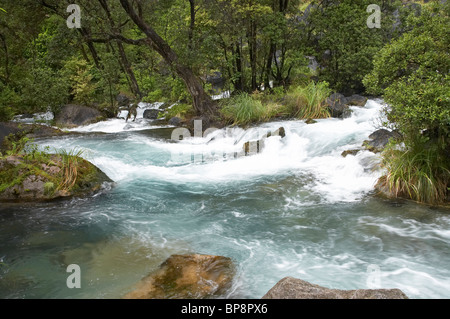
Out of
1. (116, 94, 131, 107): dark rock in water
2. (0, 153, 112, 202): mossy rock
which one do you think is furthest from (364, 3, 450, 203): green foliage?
(116, 94, 131, 107): dark rock in water

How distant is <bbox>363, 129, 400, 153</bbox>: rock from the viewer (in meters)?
9.20

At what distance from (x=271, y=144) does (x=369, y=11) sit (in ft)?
29.5

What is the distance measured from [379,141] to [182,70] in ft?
29.1

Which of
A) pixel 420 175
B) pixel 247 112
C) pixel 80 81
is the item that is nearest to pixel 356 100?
pixel 247 112

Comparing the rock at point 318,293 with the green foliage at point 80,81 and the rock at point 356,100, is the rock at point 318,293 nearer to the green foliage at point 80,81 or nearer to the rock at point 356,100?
the rock at point 356,100

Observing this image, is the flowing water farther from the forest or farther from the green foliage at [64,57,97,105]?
the green foliage at [64,57,97,105]

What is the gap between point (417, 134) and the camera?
6.90 m

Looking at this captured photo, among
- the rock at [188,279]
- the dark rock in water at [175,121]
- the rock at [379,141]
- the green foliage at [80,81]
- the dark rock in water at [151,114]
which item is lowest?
the rock at [188,279]

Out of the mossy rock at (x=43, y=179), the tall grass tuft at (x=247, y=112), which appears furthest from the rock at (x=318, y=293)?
the tall grass tuft at (x=247, y=112)

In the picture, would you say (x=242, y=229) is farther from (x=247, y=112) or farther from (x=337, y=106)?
(x=337, y=106)

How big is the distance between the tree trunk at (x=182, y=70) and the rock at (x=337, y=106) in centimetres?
498

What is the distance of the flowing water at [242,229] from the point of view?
4.67 m

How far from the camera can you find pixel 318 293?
329 centimetres
